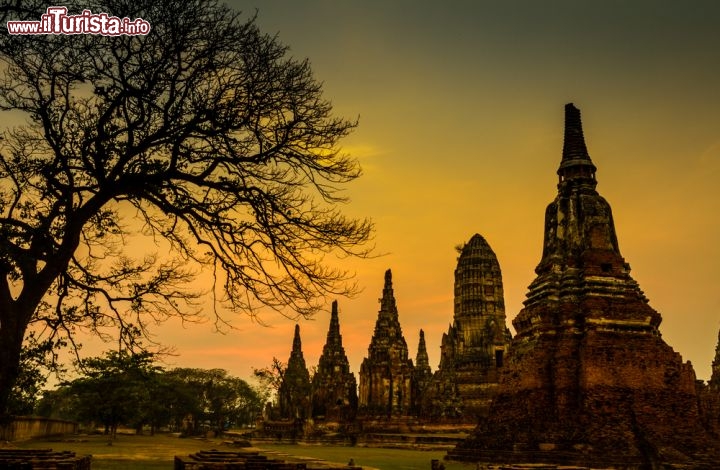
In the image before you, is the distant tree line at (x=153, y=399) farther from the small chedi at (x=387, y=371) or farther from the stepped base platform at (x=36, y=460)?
the stepped base platform at (x=36, y=460)

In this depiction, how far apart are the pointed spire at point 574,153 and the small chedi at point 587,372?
73 mm

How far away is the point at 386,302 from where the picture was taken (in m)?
59.3

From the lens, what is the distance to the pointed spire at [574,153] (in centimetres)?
2561

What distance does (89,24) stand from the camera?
10.5 m

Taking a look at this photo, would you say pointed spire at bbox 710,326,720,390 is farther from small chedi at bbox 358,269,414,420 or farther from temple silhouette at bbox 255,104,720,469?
small chedi at bbox 358,269,414,420

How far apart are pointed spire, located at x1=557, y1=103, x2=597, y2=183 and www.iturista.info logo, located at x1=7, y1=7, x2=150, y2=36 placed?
63.1ft

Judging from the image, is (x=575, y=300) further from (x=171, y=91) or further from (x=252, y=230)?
(x=171, y=91)

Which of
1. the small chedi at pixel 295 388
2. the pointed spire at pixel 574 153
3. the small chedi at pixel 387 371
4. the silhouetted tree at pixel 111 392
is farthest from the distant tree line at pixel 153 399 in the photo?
the pointed spire at pixel 574 153

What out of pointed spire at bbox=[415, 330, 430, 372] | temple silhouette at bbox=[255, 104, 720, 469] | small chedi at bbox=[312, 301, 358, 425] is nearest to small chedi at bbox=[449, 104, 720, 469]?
temple silhouette at bbox=[255, 104, 720, 469]

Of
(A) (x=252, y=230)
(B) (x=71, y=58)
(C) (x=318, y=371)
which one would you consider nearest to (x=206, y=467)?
(A) (x=252, y=230)

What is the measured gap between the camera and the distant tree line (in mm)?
49531

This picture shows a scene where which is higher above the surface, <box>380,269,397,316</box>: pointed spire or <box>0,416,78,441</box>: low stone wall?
<box>380,269,397,316</box>: pointed spire

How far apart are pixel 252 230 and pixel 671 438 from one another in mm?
15507

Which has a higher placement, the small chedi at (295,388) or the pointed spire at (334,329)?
the pointed spire at (334,329)
